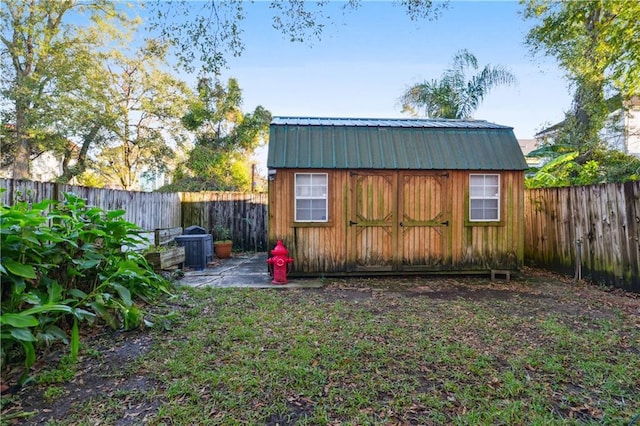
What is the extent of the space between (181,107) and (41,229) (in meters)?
14.6

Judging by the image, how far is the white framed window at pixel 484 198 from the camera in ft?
23.4

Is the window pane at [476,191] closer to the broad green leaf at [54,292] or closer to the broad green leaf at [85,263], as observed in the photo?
the broad green leaf at [85,263]

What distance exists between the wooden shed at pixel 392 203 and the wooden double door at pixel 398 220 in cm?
2

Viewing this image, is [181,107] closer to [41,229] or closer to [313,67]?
[313,67]

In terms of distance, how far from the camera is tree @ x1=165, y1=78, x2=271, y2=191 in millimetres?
15555

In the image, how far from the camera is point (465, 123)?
326 inches

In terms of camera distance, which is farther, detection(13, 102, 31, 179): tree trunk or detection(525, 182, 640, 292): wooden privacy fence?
detection(13, 102, 31, 179): tree trunk

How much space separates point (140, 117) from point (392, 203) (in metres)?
14.2

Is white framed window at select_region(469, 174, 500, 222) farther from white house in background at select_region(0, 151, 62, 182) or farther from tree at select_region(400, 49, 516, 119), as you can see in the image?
white house in background at select_region(0, 151, 62, 182)

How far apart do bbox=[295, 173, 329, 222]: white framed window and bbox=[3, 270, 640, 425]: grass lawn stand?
2.35 m

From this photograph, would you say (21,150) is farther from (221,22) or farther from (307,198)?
(221,22)

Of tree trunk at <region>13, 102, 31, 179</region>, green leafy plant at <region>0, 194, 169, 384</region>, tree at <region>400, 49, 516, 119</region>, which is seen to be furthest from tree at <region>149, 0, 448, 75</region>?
tree trunk at <region>13, 102, 31, 179</region>

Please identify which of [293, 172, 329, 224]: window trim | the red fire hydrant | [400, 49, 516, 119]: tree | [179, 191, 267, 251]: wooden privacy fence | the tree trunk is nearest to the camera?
the red fire hydrant

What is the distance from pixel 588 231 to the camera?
6371mm
